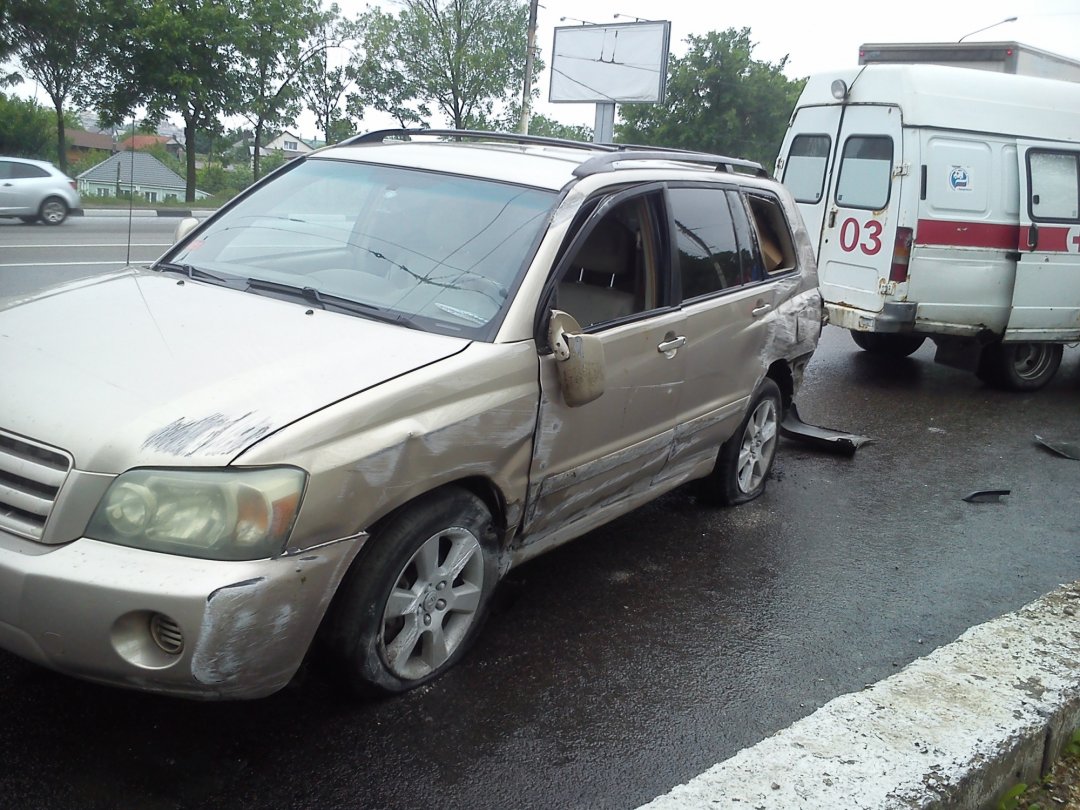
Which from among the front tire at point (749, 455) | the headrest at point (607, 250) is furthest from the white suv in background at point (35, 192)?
the headrest at point (607, 250)

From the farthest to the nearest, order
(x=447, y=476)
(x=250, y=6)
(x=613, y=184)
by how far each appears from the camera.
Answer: (x=250, y=6)
(x=613, y=184)
(x=447, y=476)

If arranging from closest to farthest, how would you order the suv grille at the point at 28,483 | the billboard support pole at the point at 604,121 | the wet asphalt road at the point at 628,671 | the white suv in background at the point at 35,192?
the suv grille at the point at 28,483
the wet asphalt road at the point at 628,671
the white suv in background at the point at 35,192
the billboard support pole at the point at 604,121

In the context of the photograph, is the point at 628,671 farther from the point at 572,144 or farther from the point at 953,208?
the point at 953,208

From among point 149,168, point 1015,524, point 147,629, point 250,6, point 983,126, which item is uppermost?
point 250,6

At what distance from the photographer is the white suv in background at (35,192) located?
19062mm

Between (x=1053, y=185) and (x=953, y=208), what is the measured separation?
3.79ft

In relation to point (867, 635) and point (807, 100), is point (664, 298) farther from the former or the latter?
point (807, 100)

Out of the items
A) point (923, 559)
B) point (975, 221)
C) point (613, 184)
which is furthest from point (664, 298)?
point (975, 221)

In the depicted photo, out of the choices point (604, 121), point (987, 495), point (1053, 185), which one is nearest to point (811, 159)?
point (1053, 185)

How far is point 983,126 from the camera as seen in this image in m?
8.57

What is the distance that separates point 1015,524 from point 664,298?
278 cm

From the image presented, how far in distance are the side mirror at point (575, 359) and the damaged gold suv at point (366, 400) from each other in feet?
0.04

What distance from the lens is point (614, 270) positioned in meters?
4.16

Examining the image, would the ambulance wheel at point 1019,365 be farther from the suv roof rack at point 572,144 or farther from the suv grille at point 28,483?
the suv grille at point 28,483
